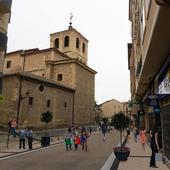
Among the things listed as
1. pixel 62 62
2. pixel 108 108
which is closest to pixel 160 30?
pixel 62 62

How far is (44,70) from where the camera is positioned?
4753 cm

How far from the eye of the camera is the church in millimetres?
28719

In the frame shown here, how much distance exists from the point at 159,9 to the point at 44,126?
27974 millimetres

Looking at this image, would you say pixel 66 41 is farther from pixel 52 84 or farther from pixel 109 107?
pixel 109 107

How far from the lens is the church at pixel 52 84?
94.2 feet

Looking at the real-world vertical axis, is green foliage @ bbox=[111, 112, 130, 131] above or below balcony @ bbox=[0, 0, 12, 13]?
below

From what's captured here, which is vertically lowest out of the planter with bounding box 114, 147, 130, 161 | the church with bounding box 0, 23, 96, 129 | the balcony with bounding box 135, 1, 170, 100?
the planter with bounding box 114, 147, 130, 161

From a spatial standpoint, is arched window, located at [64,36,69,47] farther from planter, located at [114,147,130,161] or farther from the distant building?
the distant building

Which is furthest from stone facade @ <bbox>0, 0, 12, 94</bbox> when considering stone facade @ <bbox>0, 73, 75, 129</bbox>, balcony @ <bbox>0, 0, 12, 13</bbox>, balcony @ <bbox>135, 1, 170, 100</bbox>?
balcony @ <bbox>135, 1, 170, 100</bbox>

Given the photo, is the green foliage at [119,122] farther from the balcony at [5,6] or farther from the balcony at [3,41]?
the balcony at [5,6]

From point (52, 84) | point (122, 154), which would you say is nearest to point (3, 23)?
point (122, 154)

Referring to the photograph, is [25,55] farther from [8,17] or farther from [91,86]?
[8,17]

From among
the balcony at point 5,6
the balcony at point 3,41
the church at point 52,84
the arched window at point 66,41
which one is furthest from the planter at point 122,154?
the arched window at point 66,41

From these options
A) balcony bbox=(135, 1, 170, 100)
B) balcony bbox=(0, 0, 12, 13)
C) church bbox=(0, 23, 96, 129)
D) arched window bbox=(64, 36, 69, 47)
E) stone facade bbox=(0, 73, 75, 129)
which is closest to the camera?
balcony bbox=(135, 1, 170, 100)
